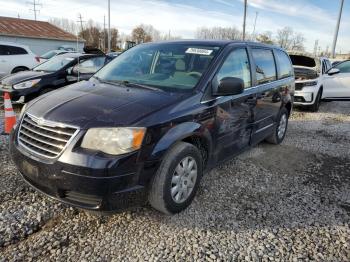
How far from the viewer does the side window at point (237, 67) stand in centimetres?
346

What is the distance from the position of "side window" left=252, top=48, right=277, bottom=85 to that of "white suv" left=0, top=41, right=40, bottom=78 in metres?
9.79

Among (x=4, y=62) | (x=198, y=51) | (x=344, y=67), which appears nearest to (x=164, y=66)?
(x=198, y=51)

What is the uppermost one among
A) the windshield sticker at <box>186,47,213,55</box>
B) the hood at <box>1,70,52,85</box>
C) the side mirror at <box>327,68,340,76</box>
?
the windshield sticker at <box>186,47,213,55</box>

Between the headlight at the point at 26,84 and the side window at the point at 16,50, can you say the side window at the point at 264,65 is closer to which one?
the headlight at the point at 26,84

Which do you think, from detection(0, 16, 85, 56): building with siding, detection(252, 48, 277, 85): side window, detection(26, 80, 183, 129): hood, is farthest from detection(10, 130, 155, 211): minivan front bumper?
detection(0, 16, 85, 56): building with siding

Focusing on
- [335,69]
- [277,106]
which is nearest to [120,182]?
[277,106]

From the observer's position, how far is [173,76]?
3365mm

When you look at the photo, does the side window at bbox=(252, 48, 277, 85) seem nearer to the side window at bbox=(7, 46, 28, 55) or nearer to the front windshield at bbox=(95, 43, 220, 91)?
the front windshield at bbox=(95, 43, 220, 91)

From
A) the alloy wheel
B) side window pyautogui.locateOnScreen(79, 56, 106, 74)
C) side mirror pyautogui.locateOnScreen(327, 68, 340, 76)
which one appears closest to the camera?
the alloy wheel

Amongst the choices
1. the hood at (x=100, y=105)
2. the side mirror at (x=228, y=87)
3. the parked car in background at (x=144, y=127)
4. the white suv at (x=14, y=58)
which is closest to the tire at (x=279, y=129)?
the parked car in background at (x=144, y=127)

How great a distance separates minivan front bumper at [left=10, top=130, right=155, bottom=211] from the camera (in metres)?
2.36

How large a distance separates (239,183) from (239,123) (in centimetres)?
78

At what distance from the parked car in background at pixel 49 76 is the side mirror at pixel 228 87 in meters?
3.97

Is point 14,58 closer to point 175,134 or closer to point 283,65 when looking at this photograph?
point 283,65
